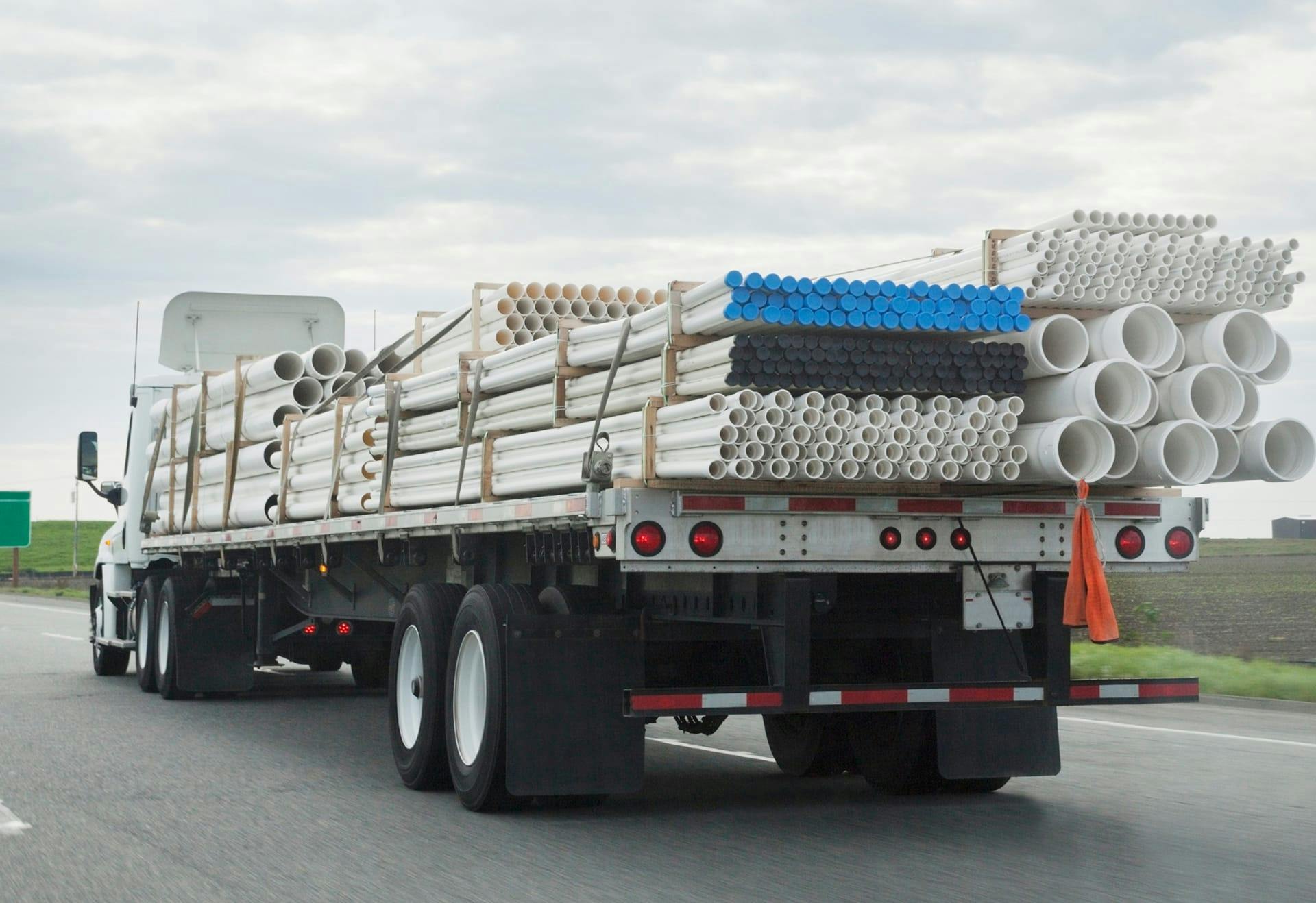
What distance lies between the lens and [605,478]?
8375mm

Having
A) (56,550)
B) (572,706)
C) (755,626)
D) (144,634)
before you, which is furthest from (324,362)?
(56,550)

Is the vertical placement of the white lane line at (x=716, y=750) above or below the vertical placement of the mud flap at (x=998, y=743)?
below

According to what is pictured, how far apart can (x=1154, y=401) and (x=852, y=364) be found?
157cm

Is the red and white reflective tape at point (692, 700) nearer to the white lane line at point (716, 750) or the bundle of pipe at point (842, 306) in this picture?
the bundle of pipe at point (842, 306)

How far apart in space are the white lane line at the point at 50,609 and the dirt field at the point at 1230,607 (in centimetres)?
2525

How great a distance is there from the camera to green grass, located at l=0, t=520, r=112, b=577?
352 ft

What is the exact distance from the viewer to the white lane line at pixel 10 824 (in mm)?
8680

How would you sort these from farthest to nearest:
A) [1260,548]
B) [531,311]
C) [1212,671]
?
[1260,548] → [1212,671] → [531,311]

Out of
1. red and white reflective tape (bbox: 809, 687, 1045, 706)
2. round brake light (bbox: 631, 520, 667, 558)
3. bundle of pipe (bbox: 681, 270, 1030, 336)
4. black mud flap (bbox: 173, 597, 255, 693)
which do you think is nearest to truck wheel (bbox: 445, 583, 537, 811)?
Answer: round brake light (bbox: 631, 520, 667, 558)

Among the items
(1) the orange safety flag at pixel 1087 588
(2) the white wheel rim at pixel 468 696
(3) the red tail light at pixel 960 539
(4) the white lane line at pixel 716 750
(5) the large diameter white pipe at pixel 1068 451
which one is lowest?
(4) the white lane line at pixel 716 750

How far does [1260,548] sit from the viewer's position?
3324 inches

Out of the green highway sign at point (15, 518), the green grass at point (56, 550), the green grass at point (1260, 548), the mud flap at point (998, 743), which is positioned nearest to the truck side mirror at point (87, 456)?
the mud flap at point (998, 743)

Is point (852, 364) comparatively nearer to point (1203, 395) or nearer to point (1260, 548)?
point (1203, 395)

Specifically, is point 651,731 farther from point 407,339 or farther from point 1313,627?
point 1313,627
